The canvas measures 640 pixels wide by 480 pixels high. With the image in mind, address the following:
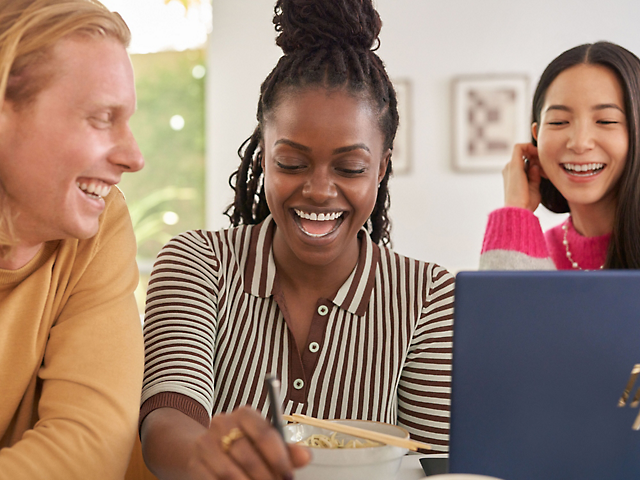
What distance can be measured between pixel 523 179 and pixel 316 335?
3.10ft

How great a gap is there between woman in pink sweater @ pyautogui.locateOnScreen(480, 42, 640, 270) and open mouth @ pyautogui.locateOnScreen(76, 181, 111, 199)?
3.53ft

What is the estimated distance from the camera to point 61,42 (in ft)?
2.78

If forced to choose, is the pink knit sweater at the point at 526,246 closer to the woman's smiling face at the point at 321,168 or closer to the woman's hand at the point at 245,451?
the woman's smiling face at the point at 321,168

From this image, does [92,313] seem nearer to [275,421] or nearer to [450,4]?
[275,421]

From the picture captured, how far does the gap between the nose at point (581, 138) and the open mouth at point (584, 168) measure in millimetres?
48

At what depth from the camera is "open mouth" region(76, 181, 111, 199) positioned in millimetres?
894

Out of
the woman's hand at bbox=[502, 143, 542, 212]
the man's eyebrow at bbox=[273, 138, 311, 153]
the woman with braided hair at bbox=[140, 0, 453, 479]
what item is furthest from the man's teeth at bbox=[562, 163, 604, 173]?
the man's eyebrow at bbox=[273, 138, 311, 153]

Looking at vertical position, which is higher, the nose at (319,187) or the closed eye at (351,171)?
the closed eye at (351,171)

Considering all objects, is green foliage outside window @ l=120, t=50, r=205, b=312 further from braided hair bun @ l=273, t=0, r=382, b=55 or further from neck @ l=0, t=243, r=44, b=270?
neck @ l=0, t=243, r=44, b=270

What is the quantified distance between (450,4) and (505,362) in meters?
3.57

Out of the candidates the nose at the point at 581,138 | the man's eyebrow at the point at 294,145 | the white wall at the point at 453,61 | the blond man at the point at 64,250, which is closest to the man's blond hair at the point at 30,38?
the blond man at the point at 64,250

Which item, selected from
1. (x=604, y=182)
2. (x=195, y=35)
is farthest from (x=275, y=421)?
(x=195, y=35)

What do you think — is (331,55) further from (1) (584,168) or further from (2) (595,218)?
(2) (595,218)

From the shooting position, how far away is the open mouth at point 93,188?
2.93 feet
